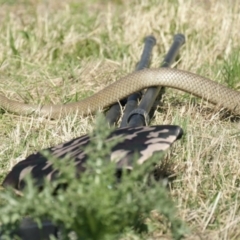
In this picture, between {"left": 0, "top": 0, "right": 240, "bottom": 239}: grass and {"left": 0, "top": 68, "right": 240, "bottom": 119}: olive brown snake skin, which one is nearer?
{"left": 0, "top": 0, "right": 240, "bottom": 239}: grass

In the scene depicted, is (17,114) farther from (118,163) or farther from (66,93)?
(118,163)

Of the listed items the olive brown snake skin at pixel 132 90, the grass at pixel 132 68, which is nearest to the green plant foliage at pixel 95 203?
the grass at pixel 132 68

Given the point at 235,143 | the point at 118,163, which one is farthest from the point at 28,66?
the point at 118,163

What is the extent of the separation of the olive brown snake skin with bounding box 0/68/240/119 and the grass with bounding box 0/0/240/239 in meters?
0.07

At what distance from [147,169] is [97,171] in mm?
226

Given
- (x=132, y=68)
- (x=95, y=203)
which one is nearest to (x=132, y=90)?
(x=132, y=68)

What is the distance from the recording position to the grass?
3.44 meters

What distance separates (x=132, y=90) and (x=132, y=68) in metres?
0.87

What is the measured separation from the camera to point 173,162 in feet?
11.9

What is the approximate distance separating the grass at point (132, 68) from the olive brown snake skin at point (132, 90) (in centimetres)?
7

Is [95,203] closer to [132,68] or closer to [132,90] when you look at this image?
[132,90]

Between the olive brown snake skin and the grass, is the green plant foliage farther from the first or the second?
the olive brown snake skin

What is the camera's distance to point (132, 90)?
461 centimetres

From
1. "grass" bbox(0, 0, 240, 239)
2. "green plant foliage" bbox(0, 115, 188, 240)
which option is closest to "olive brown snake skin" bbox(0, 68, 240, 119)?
"grass" bbox(0, 0, 240, 239)
